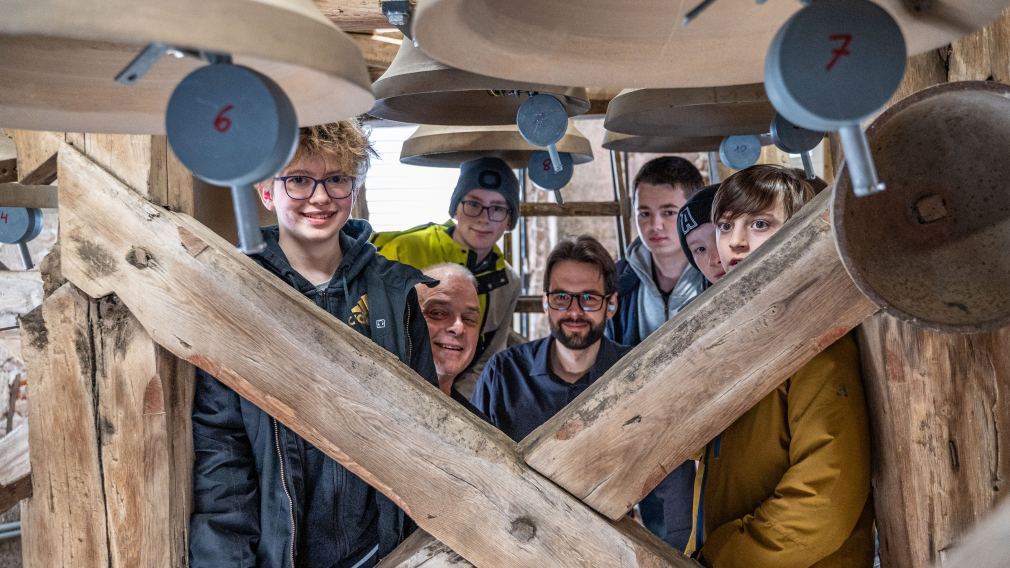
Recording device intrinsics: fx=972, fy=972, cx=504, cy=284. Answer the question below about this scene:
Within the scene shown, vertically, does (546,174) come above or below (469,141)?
above

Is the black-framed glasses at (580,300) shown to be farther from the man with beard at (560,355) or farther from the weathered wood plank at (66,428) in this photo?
the weathered wood plank at (66,428)

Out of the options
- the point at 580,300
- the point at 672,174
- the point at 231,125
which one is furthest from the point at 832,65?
the point at 672,174

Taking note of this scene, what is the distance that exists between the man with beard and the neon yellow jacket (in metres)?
0.62

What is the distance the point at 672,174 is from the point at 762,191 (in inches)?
53.9

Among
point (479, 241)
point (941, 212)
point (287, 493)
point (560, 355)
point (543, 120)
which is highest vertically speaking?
point (941, 212)

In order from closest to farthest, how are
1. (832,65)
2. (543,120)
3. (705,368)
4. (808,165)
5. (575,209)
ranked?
(832,65) < (705,368) < (543,120) < (808,165) < (575,209)

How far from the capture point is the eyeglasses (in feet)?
12.1

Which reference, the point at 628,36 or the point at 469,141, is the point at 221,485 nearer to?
the point at 628,36

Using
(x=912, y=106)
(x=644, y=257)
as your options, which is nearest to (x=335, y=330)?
(x=912, y=106)

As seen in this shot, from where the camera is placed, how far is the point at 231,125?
94 cm

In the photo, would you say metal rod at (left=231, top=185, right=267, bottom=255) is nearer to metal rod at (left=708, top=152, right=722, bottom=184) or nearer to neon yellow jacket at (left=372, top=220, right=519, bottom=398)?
neon yellow jacket at (left=372, top=220, right=519, bottom=398)

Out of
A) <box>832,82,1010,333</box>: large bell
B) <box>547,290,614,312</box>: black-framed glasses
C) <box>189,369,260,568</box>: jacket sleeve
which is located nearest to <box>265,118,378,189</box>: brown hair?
<box>189,369,260,568</box>: jacket sleeve

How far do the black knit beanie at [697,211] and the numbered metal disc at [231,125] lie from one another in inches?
80.4

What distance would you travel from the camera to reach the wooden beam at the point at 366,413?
180cm
